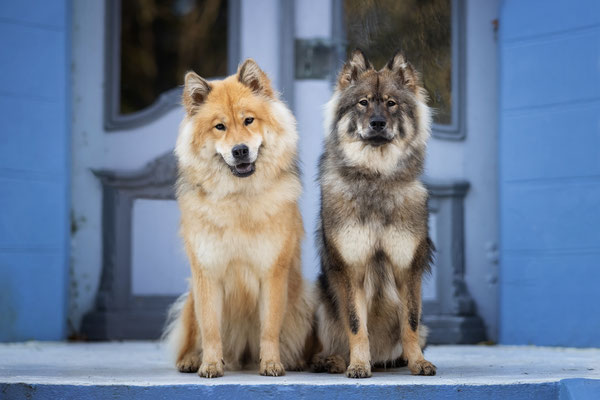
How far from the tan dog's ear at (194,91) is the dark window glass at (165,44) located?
2.65 metres

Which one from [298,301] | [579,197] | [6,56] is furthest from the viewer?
[6,56]

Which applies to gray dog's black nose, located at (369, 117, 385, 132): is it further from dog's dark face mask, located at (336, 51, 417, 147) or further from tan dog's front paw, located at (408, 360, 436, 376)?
tan dog's front paw, located at (408, 360, 436, 376)

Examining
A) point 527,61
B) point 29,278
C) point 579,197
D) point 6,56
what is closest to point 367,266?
point 579,197

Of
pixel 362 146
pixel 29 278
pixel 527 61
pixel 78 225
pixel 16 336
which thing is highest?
pixel 527 61

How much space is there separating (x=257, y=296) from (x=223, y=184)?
0.58 m

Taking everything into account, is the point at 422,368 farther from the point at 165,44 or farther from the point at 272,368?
the point at 165,44

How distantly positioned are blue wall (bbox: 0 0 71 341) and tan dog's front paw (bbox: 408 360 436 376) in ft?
10.5

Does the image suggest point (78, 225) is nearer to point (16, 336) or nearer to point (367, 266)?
point (16, 336)

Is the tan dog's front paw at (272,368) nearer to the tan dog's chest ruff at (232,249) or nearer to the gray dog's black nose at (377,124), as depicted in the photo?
the tan dog's chest ruff at (232,249)

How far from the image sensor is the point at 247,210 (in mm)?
3799

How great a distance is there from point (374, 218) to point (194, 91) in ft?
3.59

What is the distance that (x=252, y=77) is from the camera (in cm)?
396

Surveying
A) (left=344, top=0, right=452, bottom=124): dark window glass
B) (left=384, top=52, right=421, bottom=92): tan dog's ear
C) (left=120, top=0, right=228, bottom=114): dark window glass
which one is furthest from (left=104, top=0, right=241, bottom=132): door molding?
(left=384, top=52, right=421, bottom=92): tan dog's ear

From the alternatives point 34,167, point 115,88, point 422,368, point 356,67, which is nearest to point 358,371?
point 422,368
